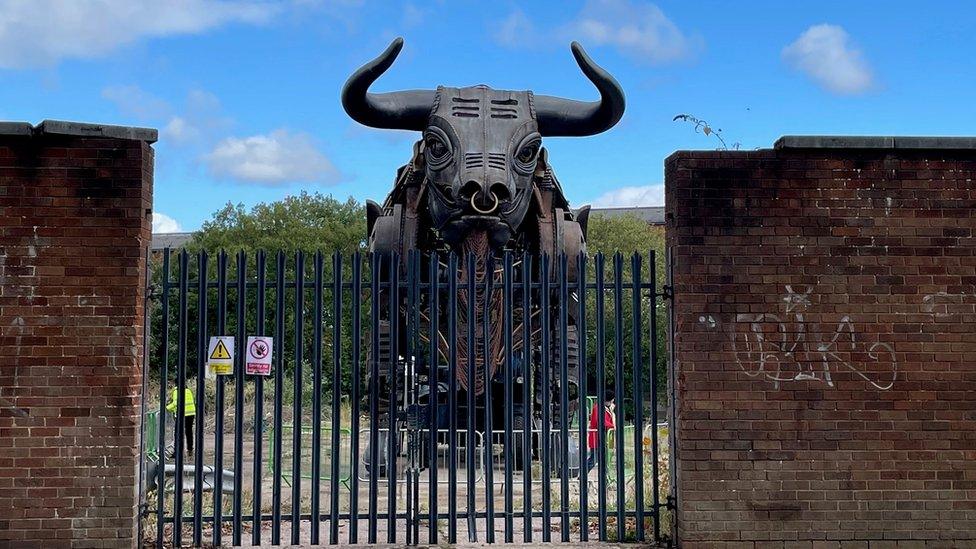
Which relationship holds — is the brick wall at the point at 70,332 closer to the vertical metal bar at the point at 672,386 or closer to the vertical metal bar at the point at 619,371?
the vertical metal bar at the point at 619,371

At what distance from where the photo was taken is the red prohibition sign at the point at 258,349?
286 inches

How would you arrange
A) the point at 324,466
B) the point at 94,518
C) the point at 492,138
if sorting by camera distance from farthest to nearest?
the point at 324,466 < the point at 492,138 < the point at 94,518

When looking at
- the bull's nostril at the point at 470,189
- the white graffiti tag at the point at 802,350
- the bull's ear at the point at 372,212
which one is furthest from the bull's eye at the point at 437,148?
the white graffiti tag at the point at 802,350

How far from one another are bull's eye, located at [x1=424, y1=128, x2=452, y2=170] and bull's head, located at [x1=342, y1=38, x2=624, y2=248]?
0.01 metres

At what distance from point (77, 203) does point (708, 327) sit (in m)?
4.70

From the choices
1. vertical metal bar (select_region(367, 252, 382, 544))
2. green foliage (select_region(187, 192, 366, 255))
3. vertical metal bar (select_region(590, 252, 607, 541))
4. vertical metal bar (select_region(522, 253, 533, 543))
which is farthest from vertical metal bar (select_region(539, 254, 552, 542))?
green foliage (select_region(187, 192, 366, 255))

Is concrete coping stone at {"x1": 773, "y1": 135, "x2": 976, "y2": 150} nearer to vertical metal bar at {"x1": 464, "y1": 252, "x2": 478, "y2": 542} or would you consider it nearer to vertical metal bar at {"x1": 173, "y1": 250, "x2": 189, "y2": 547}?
vertical metal bar at {"x1": 464, "y1": 252, "x2": 478, "y2": 542}

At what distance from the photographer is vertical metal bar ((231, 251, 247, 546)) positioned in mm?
7008

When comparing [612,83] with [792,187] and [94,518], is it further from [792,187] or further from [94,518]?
[94,518]

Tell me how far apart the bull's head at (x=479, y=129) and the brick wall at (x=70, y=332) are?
3488mm

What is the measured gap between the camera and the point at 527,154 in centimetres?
1024

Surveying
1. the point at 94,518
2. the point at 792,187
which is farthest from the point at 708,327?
the point at 94,518

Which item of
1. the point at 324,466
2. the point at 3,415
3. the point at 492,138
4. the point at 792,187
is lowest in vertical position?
the point at 324,466

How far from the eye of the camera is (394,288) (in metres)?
7.29
